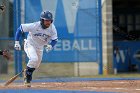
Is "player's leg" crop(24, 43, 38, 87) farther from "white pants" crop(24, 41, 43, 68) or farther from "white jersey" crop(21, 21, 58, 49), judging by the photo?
"white jersey" crop(21, 21, 58, 49)

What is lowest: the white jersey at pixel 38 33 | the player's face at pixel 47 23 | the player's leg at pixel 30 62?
the player's leg at pixel 30 62

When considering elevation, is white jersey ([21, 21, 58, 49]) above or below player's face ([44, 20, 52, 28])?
below

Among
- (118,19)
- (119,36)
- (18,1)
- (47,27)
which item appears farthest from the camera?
(118,19)

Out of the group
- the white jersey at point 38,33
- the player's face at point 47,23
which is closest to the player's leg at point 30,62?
the white jersey at point 38,33

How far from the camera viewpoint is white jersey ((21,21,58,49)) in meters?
13.4

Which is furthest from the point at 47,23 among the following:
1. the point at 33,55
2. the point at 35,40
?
the point at 33,55

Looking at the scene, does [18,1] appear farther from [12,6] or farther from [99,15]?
[99,15]

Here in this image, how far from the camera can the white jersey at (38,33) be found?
13436 millimetres

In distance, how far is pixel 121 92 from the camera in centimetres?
1146

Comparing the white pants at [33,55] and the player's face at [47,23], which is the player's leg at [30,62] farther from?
the player's face at [47,23]

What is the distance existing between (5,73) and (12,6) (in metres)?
2.52

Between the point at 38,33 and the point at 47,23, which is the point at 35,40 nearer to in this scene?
the point at 38,33

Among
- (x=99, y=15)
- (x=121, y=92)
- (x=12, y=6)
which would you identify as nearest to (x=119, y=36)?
(x=99, y=15)

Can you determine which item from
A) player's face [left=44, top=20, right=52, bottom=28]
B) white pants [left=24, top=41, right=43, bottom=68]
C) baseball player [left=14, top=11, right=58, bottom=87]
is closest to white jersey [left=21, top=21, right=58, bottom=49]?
baseball player [left=14, top=11, right=58, bottom=87]
